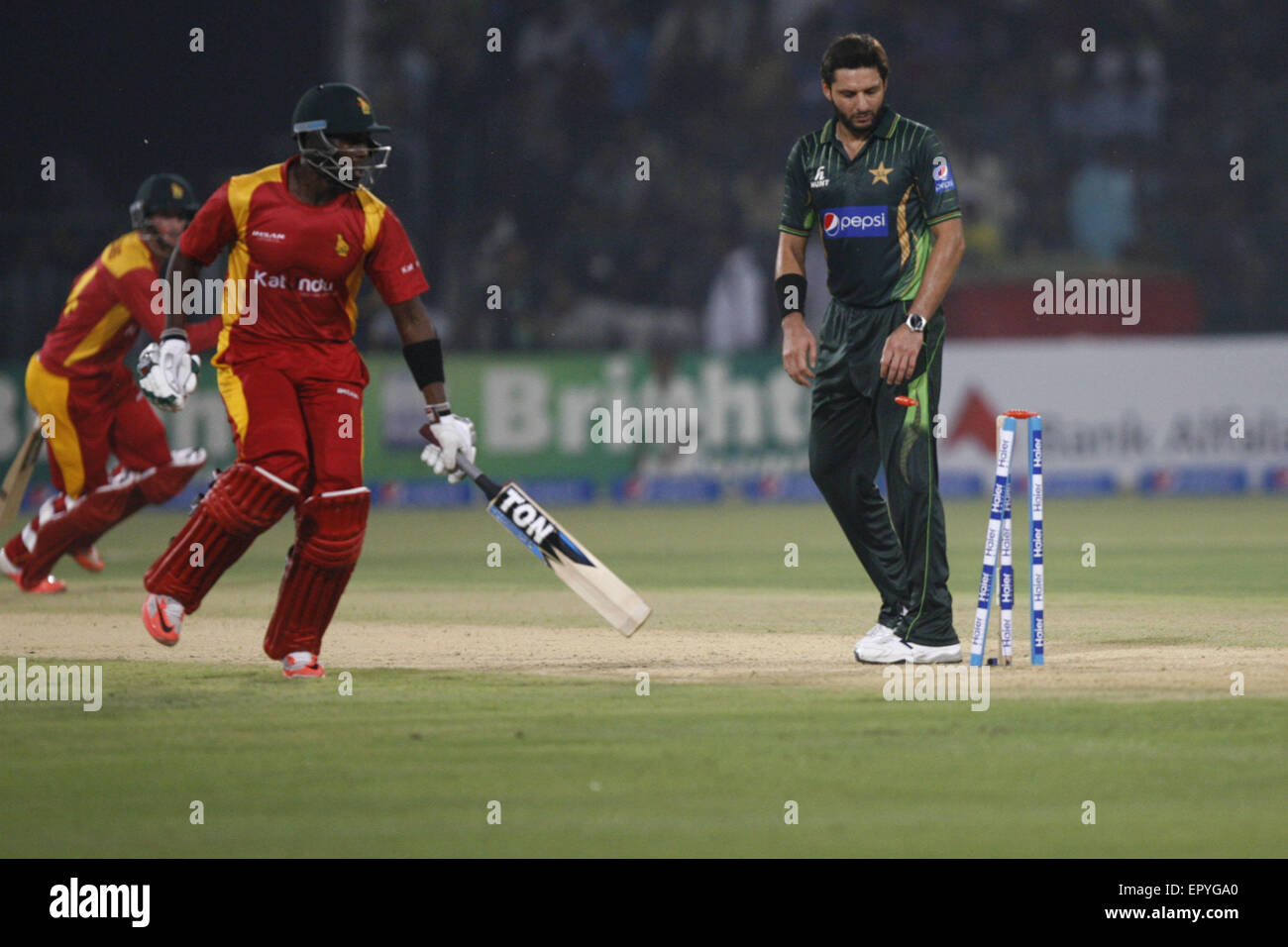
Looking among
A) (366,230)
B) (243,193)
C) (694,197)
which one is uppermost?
(694,197)

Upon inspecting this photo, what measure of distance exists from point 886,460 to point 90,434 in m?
5.54

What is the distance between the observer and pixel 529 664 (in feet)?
27.8

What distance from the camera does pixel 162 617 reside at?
7957 mm

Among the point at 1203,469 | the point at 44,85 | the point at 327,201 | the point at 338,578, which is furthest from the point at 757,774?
the point at 44,85

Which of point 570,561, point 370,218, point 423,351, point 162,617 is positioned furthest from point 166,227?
point 570,561

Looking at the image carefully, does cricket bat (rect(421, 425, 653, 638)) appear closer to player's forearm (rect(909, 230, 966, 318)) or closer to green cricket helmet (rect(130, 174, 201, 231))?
player's forearm (rect(909, 230, 966, 318))

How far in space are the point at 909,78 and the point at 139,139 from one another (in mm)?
8646

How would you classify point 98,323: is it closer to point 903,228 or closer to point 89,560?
point 89,560

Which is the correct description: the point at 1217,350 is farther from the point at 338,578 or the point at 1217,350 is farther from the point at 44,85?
the point at 338,578

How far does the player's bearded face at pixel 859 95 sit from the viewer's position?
7.95 metres

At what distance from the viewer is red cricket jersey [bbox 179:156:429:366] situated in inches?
308

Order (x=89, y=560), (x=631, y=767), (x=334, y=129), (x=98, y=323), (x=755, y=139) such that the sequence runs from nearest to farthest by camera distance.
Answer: (x=631, y=767) → (x=334, y=129) → (x=98, y=323) → (x=89, y=560) → (x=755, y=139)

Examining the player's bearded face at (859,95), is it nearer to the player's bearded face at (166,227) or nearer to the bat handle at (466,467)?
the bat handle at (466,467)

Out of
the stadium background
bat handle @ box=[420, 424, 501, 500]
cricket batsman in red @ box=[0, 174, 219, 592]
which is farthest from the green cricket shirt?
the stadium background
